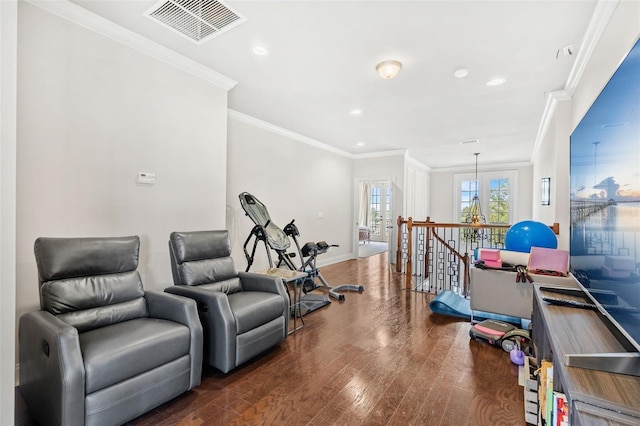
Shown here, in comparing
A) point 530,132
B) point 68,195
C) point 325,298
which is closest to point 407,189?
point 530,132

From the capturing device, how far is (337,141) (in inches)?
241

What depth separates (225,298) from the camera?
2.21 m

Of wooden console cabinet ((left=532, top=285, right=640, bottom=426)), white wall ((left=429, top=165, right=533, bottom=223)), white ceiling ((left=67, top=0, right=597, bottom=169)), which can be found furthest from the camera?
white wall ((left=429, top=165, right=533, bottom=223))

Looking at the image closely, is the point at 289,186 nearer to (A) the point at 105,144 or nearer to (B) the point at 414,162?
(A) the point at 105,144

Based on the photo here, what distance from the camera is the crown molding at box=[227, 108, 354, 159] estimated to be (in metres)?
4.46

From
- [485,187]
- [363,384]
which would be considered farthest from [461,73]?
[485,187]

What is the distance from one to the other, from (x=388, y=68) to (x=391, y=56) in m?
0.13

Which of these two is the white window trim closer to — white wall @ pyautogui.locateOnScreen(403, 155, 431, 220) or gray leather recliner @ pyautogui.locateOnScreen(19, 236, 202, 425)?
white wall @ pyautogui.locateOnScreen(403, 155, 431, 220)

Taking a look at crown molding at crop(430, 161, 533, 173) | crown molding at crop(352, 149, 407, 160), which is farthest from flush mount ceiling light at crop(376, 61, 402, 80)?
crown molding at crop(430, 161, 533, 173)

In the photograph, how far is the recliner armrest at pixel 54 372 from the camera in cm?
142

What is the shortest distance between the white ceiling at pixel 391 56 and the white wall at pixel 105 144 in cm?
33

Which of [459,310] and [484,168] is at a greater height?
[484,168]

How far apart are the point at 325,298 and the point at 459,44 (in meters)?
3.19

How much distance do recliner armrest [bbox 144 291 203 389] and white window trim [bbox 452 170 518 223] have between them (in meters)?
8.60
